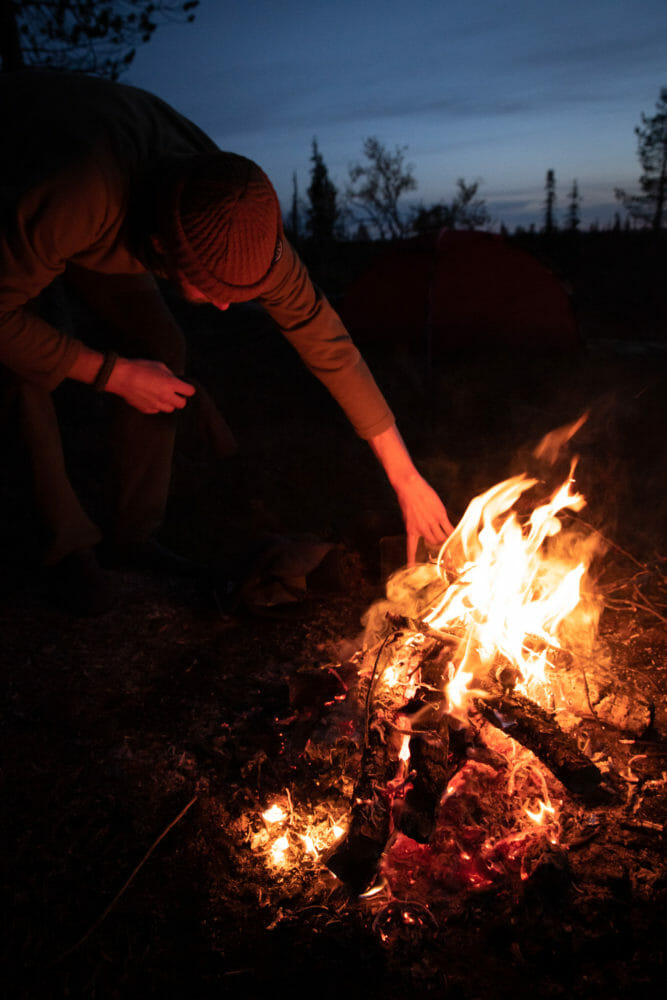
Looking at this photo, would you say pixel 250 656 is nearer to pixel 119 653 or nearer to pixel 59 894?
pixel 119 653

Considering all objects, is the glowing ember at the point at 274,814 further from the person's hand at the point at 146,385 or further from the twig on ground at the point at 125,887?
the person's hand at the point at 146,385

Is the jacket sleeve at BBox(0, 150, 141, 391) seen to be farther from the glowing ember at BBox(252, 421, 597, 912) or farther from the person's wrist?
the glowing ember at BBox(252, 421, 597, 912)

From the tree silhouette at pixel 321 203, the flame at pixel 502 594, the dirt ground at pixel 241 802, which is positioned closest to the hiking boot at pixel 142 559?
the dirt ground at pixel 241 802

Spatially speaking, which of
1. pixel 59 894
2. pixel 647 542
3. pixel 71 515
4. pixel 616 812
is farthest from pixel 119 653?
pixel 647 542

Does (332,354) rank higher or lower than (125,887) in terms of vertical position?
higher

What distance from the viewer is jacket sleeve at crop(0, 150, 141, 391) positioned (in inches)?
80.7

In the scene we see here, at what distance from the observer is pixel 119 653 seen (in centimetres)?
310

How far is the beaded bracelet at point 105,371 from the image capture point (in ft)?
8.70

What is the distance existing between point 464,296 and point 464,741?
7.16 meters

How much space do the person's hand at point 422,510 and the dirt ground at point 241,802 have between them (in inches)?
26.0

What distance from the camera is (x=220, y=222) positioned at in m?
1.96

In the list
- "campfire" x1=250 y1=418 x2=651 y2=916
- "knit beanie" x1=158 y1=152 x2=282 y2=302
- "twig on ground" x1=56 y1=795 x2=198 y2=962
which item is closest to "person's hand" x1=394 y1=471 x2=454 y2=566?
"campfire" x1=250 y1=418 x2=651 y2=916

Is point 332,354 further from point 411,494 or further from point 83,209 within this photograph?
point 83,209

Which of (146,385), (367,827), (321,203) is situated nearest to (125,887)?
(367,827)
